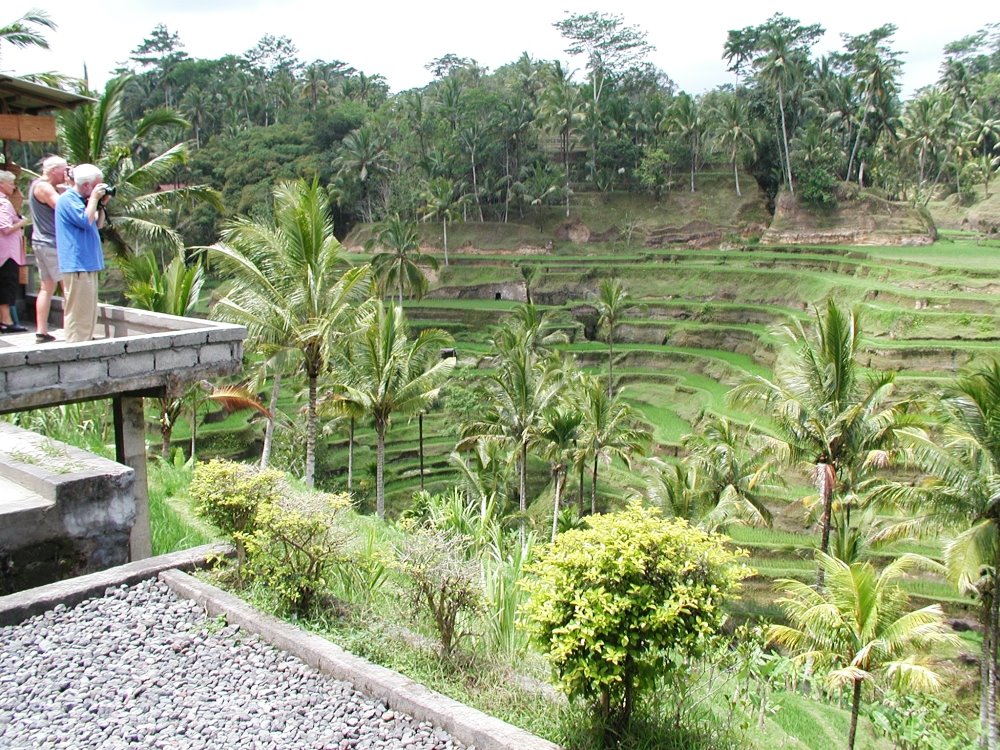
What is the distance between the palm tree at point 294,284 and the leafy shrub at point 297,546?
8276mm

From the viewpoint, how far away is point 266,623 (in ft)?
22.6

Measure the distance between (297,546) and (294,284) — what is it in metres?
9.68

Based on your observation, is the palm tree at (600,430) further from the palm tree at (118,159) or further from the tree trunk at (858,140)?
the tree trunk at (858,140)

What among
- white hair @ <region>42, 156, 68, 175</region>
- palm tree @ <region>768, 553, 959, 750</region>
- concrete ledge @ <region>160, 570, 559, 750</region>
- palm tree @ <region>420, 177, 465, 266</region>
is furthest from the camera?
palm tree @ <region>420, 177, 465, 266</region>

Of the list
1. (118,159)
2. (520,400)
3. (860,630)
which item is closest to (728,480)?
(520,400)

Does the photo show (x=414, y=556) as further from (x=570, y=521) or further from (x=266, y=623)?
(x=570, y=521)

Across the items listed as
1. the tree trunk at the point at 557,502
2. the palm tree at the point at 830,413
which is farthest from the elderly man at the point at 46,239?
the tree trunk at the point at 557,502

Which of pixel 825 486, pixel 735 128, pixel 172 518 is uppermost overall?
pixel 735 128

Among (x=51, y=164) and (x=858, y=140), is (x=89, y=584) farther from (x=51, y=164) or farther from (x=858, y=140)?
(x=858, y=140)

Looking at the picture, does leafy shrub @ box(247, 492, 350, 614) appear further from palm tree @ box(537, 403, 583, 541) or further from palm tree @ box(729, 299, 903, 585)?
palm tree @ box(537, 403, 583, 541)

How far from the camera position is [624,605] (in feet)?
18.2

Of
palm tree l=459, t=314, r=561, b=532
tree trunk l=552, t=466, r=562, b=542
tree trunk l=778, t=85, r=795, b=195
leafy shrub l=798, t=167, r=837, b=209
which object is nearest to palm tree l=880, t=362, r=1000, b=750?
tree trunk l=552, t=466, r=562, b=542

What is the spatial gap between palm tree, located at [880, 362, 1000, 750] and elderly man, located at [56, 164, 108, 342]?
40.0 feet

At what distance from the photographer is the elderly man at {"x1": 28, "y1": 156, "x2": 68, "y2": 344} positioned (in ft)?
27.1
